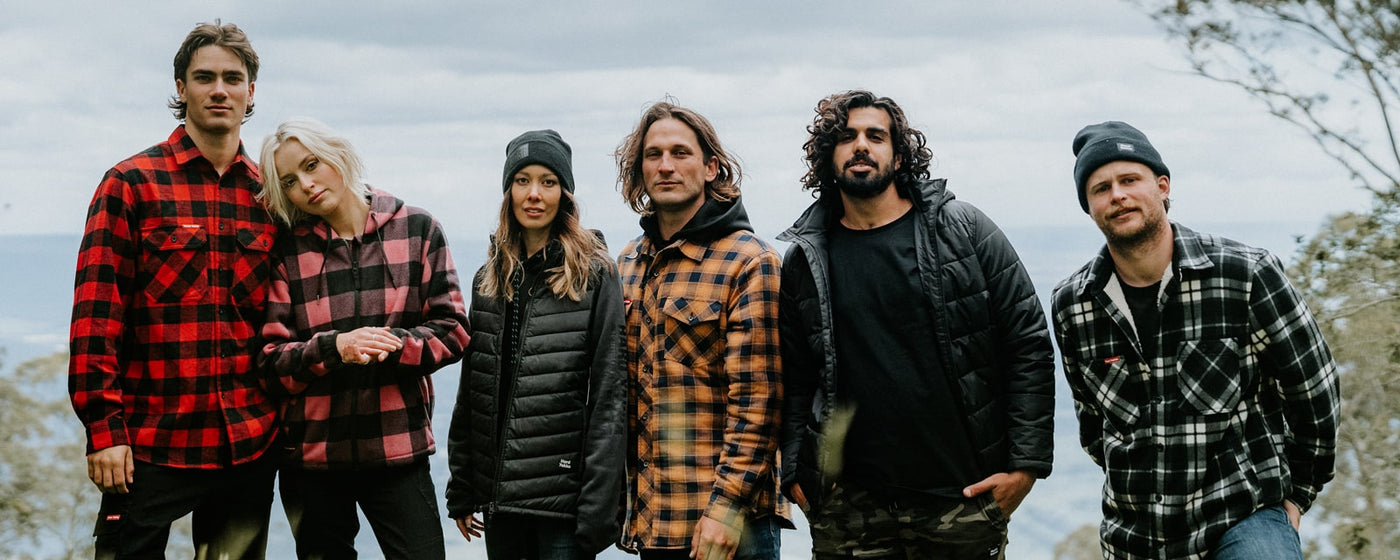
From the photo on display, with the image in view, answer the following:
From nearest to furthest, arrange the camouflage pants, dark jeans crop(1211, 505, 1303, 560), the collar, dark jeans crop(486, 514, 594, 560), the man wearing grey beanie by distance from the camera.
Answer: dark jeans crop(1211, 505, 1303, 560) < the man wearing grey beanie < the camouflage pants < dark jeans crop(486, 514, 594, 560) < the collar

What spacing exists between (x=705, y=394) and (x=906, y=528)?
2.80 feet

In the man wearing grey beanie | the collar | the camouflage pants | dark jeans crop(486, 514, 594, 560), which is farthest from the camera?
the collar

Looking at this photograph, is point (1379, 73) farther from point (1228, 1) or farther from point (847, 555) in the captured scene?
point (847, 555)

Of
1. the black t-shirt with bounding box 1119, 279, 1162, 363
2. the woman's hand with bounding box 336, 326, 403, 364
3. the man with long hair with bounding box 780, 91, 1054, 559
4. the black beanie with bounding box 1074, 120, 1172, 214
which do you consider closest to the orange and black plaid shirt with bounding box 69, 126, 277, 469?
the woman's hand with bounding box 336, 326, 403, 364

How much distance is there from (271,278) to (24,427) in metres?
8.71

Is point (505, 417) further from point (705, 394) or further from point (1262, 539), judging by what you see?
point (1262, 539)

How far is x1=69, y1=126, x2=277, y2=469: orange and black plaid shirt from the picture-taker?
3.90 m

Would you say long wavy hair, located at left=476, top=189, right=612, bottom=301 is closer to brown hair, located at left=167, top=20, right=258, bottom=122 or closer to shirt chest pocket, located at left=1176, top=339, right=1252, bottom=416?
brown hair, located at left=167, top=20, right=258, bottom=122

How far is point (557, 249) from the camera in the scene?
13.2 ft

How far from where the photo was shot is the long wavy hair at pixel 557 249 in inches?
156

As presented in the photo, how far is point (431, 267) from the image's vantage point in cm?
411

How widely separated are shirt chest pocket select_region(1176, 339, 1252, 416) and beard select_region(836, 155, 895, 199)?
1159 mm

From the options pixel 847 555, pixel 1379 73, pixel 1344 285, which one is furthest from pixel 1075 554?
pixel 847 555

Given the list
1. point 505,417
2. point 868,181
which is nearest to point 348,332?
point 505,417
